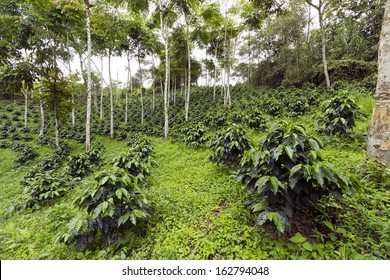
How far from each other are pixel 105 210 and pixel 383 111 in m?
4.80

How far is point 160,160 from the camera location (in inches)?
301

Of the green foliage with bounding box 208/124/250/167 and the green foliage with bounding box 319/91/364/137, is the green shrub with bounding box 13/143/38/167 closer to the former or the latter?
the green foliage with bounding box 208/124/250/167

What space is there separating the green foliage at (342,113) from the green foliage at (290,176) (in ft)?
11.1

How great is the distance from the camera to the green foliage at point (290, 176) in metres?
1.96

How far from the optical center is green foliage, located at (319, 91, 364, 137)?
4.59 metres

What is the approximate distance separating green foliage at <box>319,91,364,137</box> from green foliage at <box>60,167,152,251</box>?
17.5ft

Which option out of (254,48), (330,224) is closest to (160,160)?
(330,224)

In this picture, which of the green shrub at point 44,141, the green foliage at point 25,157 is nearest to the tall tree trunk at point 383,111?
the green foliage at point 25,157

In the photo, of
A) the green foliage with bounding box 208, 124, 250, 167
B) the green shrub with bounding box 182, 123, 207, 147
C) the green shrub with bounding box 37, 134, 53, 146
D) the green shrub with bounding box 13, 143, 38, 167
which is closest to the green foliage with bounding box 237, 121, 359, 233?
the green foliage with bounding box 208, 124, 250, 167

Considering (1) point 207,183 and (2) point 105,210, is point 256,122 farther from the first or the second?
(2) point 105,210

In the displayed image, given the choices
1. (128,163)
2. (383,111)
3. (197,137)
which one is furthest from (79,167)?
(383,111)

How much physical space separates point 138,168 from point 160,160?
2.89 meters
